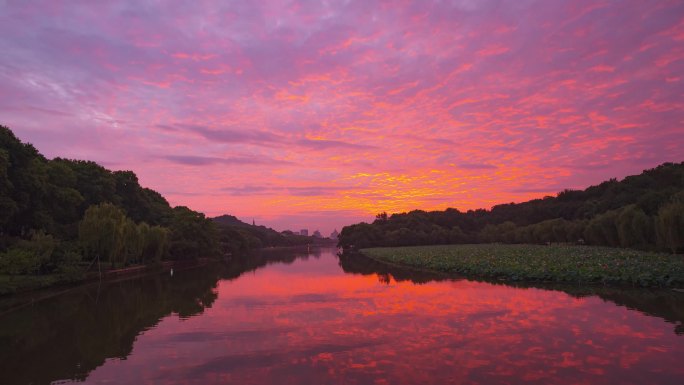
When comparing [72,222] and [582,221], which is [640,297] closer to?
[72,222]

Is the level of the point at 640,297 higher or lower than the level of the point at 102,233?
lower

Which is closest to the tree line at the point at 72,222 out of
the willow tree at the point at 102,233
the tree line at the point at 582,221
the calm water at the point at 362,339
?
the willow tree at the point at 102,233

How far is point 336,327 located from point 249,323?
3.29 meters

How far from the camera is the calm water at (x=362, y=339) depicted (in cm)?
946

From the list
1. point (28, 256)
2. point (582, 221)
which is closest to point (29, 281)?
point (28, 256)

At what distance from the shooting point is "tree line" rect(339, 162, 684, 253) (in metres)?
40.1

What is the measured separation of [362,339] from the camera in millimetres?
12484

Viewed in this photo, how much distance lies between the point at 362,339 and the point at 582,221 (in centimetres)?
6017

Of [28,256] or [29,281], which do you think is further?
[28,256]

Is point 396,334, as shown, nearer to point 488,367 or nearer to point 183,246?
point 488,367

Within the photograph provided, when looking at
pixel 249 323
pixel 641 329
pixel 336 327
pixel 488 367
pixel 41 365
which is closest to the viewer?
pixel 488 367

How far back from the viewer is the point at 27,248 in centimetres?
2770

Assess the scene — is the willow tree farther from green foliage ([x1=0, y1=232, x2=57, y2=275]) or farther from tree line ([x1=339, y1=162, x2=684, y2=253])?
tree line ([x1=339, y1=162, x2=684, y2=253])

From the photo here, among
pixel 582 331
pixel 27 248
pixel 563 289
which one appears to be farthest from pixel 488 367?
pixel 27 248
